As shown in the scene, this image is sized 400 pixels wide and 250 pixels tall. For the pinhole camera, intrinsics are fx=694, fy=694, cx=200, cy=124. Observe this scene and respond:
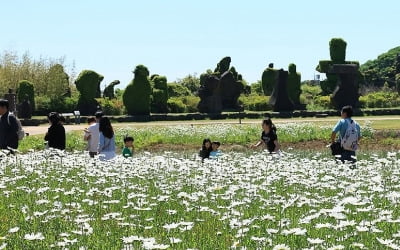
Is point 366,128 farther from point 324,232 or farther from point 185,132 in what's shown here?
point 324,232

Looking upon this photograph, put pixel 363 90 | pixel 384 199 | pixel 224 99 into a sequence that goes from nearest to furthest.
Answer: pixel 384 199
pixel 224 99
pixel 363 90

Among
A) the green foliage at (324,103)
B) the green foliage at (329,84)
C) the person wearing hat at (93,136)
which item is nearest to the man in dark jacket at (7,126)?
the person wearing hat at (93,136)

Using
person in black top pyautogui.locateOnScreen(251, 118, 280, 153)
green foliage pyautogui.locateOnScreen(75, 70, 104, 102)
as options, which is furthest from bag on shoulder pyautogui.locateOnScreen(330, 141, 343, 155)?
green foliage pyautogui.locateOnScreen(75, 70, 104, 102)

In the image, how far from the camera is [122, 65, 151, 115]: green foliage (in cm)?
4362

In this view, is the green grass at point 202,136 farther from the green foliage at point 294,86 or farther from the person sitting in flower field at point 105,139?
the green foliage at point 294,86

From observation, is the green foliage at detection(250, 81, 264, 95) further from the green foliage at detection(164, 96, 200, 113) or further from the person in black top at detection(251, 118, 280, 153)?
the person in black top at detection(251, 118, 280, 153)

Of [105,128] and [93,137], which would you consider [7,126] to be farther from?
[93,137]

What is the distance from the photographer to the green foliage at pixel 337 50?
54094 mm

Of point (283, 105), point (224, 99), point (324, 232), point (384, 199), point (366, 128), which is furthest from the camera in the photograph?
point (224, 99)

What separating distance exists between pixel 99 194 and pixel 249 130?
18.9 metres

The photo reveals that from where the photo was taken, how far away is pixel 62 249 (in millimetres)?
5910

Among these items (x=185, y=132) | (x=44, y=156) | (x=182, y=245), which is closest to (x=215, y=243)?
(x=182, y=245)

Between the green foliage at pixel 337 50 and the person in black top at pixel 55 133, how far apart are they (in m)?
43.2

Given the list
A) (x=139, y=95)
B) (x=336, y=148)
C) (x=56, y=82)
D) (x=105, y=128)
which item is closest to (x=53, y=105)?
(x=56, y=82)
